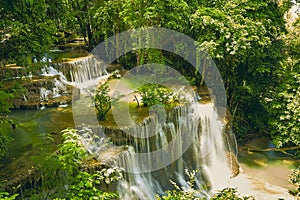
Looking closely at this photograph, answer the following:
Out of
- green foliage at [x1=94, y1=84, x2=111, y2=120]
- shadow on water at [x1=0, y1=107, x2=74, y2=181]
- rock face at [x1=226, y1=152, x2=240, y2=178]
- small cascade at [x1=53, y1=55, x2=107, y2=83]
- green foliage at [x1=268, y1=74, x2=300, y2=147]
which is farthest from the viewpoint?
small cascade at [x1=53, y1=55, x2=107, y2=83]

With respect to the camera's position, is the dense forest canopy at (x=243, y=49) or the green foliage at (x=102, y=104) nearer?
the green foliage at (x=102, y=104)

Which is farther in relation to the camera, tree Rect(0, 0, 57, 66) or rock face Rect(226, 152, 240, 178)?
rock face Rect(226, 152, 240, 178)

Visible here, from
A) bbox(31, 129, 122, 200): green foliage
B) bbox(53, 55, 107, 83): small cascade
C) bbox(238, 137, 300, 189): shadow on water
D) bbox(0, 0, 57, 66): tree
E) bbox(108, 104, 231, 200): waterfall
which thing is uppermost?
bbox(0, 0, 57, 66): tree

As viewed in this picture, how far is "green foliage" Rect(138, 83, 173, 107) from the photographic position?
907cm

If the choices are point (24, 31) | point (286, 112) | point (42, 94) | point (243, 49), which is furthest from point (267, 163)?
point (24, 31)

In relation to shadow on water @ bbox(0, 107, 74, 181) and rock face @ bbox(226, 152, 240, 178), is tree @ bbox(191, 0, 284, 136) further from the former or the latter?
shadow on water @ bbox(0, 107, 74, 181)

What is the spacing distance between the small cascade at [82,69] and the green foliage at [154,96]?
10.7 ft

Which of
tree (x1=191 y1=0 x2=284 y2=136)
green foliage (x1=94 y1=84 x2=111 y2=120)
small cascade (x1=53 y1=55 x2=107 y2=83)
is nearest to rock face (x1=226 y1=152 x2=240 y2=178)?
tree (x1=191 y1=0 x2=284 y2=136)

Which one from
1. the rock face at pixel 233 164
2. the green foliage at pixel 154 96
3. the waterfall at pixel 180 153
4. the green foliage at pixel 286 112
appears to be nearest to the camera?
the waterfall at pixel 180 153

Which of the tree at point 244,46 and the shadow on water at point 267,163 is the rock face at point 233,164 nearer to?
the shadow on water at point 267,163

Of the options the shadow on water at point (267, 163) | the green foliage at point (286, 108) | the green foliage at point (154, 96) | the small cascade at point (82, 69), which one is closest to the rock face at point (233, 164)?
the shadow on water at point (267, 163)

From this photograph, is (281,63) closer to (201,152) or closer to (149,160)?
(201,152)

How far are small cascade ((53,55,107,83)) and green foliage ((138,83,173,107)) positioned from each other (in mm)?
3249

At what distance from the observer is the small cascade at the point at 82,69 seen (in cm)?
1143
